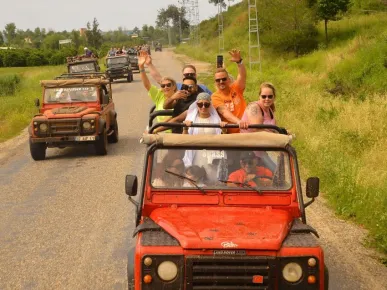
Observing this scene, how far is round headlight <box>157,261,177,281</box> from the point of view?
4.58m

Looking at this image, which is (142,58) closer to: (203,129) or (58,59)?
(203,129)

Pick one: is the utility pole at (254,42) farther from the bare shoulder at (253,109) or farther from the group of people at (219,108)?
the bare shoulder at (253,109)

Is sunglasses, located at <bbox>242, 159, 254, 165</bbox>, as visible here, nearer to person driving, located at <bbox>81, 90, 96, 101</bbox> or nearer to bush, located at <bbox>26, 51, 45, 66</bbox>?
person driving, located at <bbox>81, 90, 96, 101</bbox>

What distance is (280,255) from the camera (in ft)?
15.0

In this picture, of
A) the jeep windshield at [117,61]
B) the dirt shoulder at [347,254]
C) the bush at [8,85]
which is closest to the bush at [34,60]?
the jeep windshield at [117,61]

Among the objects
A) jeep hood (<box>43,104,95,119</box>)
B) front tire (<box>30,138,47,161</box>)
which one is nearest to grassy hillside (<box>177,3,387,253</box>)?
jeep hood (<box>43,104,95,119</box>)

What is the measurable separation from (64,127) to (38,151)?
0.79 meters

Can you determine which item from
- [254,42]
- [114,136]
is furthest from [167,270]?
[254,42]

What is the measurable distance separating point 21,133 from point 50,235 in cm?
1262

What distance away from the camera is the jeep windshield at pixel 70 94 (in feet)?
49.9

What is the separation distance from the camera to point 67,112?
14.6 meters

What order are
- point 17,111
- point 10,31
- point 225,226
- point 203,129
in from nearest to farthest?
point 225,226 → point 203,129 → point 17,111 → point 10,31

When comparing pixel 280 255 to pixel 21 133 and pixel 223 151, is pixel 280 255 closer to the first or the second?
pixel 223 151

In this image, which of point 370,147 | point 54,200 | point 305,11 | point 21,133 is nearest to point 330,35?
point 305,11
